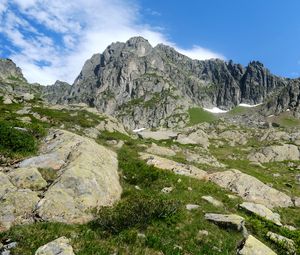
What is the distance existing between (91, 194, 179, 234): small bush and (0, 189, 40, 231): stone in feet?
11.9

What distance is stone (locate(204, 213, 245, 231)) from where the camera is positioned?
73.8 ft

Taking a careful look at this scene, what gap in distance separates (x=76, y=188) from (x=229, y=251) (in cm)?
975

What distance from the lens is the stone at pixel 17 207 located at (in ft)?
64.4

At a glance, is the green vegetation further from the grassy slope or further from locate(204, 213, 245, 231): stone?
locate(204, 213, 245, 231): stone

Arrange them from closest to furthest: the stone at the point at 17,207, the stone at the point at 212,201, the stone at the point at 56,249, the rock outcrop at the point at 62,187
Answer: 1. the stone at the point at 56,249
2. the stone at the point at 17,207
3. the rock outcrop at the point at 62,187
4. the stone at the point at 212,201

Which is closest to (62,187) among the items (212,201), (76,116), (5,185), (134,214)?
(5,185)

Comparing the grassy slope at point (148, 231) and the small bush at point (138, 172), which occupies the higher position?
the small bush at point (138, 172)

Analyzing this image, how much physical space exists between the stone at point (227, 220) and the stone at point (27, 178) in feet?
34.9

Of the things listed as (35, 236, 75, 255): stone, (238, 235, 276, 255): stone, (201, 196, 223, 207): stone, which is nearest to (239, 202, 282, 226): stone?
(201, 196, 223, 207): stone

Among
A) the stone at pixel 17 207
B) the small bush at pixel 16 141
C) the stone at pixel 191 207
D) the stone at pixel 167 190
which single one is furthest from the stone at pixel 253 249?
the small bush at pixel 16 141

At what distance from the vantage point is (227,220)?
22844mm

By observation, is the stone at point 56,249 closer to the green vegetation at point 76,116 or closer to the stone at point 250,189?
the stone at point 250,189

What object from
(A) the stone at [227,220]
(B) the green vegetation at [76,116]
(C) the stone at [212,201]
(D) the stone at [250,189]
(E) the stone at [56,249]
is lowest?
(E) the stone at [56,249]

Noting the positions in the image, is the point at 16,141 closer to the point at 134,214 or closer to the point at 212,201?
→ the point at 134,214
